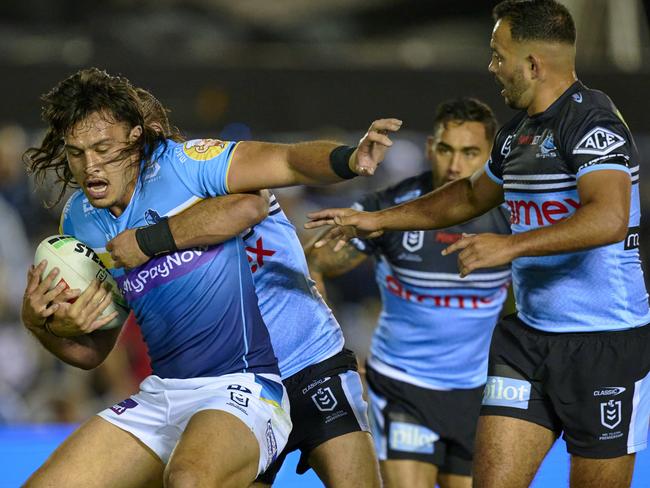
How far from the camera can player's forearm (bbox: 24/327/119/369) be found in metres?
4.30

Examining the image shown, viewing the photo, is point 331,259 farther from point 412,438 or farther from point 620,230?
point 620,230

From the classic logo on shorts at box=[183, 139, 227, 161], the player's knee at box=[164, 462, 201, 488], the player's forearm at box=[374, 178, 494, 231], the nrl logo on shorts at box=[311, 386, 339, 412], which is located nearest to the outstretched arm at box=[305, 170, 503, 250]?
the player's forearm at box=[374, 178, 494, 231]

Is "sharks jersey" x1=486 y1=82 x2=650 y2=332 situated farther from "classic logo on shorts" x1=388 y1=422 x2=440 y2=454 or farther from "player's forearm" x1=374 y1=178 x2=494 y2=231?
"classic logo on shorts" x1=388 y1=422 x2=440 y2=454

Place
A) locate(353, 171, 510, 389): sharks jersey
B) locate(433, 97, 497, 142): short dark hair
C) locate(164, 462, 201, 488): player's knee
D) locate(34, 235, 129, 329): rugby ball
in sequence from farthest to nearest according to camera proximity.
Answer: locate(433, 97, 497, 142): short dark hair → locate(353, 171, 510, 389): sharks jersey → locate(34, 235, 129, 329): rugby ball → locate(164, 462, 201, 488): player's knee

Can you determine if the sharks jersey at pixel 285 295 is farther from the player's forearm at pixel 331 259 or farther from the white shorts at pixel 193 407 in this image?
the player's forearm at pixel 331 259

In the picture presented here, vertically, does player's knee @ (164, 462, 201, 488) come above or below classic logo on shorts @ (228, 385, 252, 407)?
below

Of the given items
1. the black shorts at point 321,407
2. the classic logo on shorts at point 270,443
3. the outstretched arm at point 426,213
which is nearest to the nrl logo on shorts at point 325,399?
the black shorts at point 321,407

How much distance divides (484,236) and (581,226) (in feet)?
1.04

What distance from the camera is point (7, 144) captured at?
28.3 feet

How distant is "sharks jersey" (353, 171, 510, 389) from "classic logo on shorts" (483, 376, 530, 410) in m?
1.25

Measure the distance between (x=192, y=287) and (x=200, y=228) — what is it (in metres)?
0.26

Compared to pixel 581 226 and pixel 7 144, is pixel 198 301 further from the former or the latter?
pixel 7 144

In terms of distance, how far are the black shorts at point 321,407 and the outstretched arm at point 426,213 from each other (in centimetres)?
53

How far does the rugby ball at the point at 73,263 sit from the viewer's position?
161 inches
